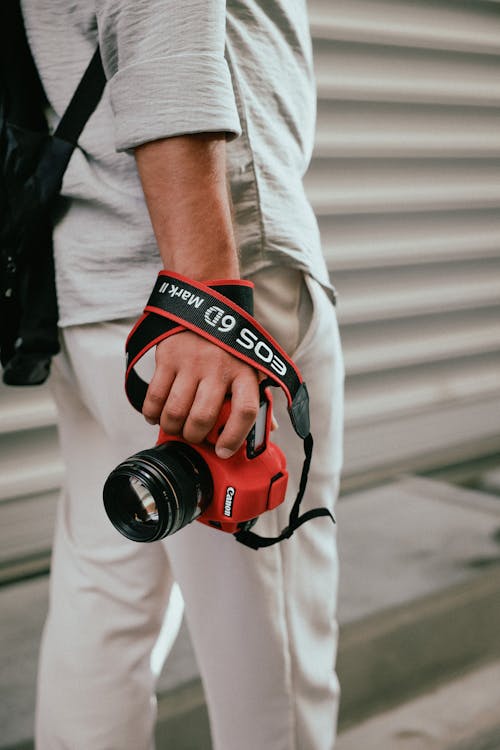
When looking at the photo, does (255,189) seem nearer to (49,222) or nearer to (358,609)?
(49,222)

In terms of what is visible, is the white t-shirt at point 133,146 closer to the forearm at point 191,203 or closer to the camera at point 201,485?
the forearm at point 191,203

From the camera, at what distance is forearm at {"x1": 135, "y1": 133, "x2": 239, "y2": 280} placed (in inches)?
35.4

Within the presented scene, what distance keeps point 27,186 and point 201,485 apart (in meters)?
0.50

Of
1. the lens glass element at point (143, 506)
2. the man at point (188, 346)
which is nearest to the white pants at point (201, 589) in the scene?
the man at point (188, 346)

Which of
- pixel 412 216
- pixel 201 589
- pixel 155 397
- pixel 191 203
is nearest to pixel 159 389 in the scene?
pixel 155 397

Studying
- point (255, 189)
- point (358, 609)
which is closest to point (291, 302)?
point (255, 189)

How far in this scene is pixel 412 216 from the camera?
308 centimetres

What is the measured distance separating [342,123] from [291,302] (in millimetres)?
1960

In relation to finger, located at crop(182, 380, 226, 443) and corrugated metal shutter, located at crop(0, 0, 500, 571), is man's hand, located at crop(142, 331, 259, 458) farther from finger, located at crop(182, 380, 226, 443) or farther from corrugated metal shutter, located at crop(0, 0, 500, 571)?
corrugated metal shutter, located at crop(0, 0, 500, 571)

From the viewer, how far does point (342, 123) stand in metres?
2.82

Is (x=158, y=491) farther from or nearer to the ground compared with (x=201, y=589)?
farther from the ground

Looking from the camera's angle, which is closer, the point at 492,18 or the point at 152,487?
the point at 152,487

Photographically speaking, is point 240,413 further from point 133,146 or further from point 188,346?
point 133,146

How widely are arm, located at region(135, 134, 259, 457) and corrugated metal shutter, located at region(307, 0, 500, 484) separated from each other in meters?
1.95
